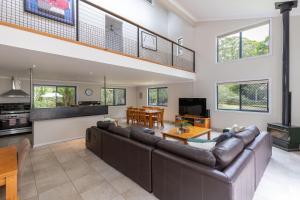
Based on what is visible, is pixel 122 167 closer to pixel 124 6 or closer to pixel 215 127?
pixel 215 127

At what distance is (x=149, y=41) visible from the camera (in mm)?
8156

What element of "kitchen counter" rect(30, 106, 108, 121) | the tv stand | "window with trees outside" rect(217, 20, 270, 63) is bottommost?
the tv stand

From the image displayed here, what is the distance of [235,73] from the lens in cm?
579

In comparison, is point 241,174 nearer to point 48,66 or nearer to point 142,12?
point 48,66

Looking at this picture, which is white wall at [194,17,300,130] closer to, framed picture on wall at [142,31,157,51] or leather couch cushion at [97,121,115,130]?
framed picture on wall at [142,31,157,51]

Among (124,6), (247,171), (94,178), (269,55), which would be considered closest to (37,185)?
(94,178)

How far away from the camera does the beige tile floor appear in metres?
2.26

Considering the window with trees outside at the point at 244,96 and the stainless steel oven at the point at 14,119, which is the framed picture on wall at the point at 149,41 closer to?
the window with trees outside at the point at 244,96

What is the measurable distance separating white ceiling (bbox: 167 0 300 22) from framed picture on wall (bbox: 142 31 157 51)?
2.56 metres

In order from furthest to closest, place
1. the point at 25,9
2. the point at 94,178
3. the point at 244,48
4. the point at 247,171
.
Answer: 1. the point at 244,48
2. the point at 25,9
3. the point at 94,178
4. the point at 247,171

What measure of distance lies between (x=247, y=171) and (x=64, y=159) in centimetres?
365

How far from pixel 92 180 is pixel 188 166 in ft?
6.09

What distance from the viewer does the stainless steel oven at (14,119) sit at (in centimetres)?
530

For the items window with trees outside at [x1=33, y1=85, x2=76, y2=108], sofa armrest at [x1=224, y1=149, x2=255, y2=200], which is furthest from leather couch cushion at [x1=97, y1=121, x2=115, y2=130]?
window with trees outside at [x1=33, y1=85, x2=76, y2=108]
